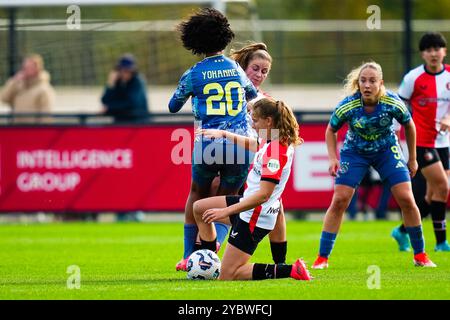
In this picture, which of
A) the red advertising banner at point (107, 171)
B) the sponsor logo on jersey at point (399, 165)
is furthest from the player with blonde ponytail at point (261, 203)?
the red advertising banner at point (107, 171)

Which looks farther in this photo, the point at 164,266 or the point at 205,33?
the point at 164,266

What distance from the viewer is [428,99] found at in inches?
480

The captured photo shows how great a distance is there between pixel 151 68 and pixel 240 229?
14950mm

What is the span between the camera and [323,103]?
2620 cm

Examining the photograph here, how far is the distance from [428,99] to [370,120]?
254 centimetres

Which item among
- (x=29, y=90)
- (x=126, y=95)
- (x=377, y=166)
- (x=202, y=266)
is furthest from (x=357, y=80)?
(x=29, y=90)

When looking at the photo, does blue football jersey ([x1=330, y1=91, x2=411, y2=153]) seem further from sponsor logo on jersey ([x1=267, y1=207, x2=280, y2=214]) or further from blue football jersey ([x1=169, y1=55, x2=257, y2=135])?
sponsor logo on jersey ([x1=267, y1=207, x2=280, y2=214])

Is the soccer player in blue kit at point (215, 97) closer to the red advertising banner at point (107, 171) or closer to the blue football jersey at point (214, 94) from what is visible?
the blue football jersey at point (214, 94)

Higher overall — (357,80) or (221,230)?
(357,80)

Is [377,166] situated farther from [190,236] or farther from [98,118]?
[98,118]

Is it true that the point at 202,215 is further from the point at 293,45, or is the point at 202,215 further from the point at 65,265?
the point at 293,45

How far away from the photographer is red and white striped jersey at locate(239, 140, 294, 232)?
8.46 m

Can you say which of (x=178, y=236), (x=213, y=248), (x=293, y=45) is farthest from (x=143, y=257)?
(x=293, y=45)

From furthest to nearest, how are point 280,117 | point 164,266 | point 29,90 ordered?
point 29,90 → point 164,266 → point 280,117
